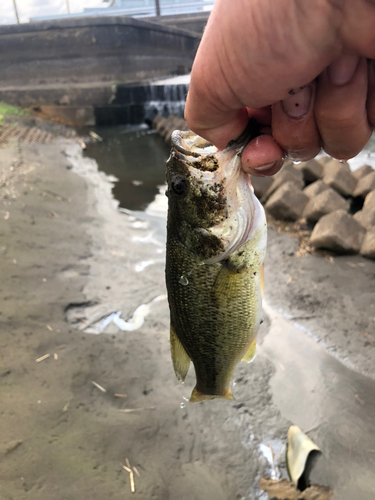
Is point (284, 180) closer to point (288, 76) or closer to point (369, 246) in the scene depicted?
point (369, 246)

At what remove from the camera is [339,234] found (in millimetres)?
4742

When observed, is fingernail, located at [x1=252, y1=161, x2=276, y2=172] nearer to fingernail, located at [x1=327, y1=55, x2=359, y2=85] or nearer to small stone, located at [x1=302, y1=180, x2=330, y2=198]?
fingernail, located at [x1=327, y1=55, x2=359, y2=85]

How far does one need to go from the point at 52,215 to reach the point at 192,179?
16.3ft

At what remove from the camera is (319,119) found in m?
1.12

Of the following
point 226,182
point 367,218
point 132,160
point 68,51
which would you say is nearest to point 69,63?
point 68,51

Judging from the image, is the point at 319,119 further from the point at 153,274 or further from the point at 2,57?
the point at 2,57

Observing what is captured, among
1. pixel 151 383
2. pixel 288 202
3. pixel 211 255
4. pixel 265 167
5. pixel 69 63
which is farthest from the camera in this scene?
pixel 69 63

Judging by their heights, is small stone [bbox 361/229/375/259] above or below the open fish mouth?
below

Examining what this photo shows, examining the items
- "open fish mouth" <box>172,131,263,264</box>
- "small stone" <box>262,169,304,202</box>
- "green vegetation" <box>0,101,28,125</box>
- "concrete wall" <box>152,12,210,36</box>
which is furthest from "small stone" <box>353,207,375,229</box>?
"concrete wall" <box>152,12,210,36</box>

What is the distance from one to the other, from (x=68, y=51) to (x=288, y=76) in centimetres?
1757

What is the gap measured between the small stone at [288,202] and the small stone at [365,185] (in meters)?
1.31

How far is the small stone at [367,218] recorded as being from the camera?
16.6ft

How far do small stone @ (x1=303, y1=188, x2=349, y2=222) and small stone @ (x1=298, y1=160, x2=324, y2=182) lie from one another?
133 centimetres

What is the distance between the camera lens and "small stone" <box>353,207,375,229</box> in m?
5.05
